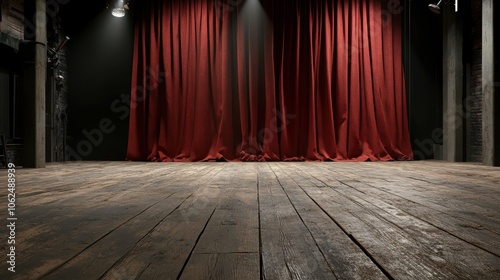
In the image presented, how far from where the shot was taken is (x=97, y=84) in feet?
20.1

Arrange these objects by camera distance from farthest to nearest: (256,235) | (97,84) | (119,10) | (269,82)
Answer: (97,84), (269,82), (119,10), (256,235)

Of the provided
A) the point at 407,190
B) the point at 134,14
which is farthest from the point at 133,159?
the point at 407,190

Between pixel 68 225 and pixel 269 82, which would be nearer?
pixel 68 225

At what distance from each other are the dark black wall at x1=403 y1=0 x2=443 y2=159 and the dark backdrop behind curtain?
206mm

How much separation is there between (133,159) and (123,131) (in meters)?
0.50

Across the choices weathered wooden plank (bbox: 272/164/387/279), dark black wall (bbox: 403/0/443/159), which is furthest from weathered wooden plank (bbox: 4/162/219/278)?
dark black wall (bbox: 403/0/443/159)

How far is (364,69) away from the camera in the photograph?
19.6ft

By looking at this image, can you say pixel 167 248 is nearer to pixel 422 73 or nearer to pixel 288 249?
pixel 288 249

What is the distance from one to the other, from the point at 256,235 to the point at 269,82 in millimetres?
4936

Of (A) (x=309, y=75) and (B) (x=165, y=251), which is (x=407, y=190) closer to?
(B) (x=165, y=251)

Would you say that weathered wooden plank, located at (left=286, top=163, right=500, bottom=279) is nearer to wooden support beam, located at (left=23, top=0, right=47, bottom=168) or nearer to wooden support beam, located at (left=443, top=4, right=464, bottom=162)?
wooden support beam, located at (left=23, top=0, right=47, bottom=168)

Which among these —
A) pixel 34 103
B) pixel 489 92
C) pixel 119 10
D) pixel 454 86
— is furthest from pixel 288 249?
pixel 119 10

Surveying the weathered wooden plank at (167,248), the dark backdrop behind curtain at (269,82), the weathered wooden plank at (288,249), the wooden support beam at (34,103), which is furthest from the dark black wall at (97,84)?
the weathered wooden plank at (288,249)

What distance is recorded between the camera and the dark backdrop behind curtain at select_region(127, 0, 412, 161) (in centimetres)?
588
